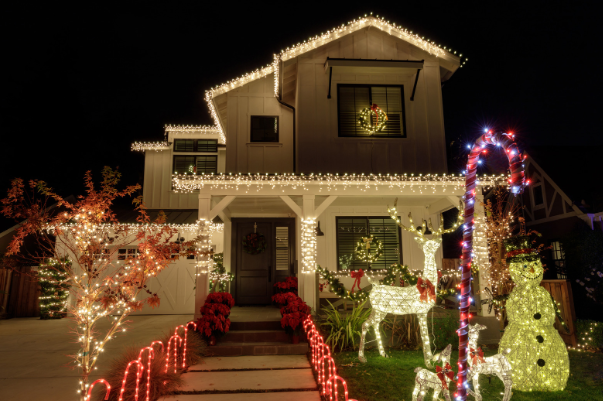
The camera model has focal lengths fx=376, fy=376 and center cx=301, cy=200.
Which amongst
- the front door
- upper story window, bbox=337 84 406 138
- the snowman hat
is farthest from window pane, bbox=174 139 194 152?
the snowman hat

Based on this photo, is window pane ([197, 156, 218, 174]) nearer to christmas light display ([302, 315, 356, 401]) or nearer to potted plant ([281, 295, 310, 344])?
potted plant ([281, 295, 310, 344])

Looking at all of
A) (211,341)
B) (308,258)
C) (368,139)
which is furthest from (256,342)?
(368,139)

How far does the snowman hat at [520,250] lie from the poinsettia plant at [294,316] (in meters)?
3.81

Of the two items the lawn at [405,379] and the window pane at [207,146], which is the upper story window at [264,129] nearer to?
the window pane at [207,146]

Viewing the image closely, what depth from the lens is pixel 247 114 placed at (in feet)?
36.6

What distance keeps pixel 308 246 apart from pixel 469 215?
18.3 feet

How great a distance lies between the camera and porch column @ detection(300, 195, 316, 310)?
8344 mm

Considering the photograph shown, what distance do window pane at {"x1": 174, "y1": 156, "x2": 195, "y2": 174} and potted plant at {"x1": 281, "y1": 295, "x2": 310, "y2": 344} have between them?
9.07 meters

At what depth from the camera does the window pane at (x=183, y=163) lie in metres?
14.8

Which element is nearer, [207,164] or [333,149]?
[333,149]

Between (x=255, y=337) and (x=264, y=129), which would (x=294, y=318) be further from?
(x=264, y=129)

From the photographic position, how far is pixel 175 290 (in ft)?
39.5

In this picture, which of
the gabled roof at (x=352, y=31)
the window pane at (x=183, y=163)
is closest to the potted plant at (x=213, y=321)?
the gabled roof at (x=352, y=31)

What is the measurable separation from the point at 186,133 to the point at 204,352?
10271mm
